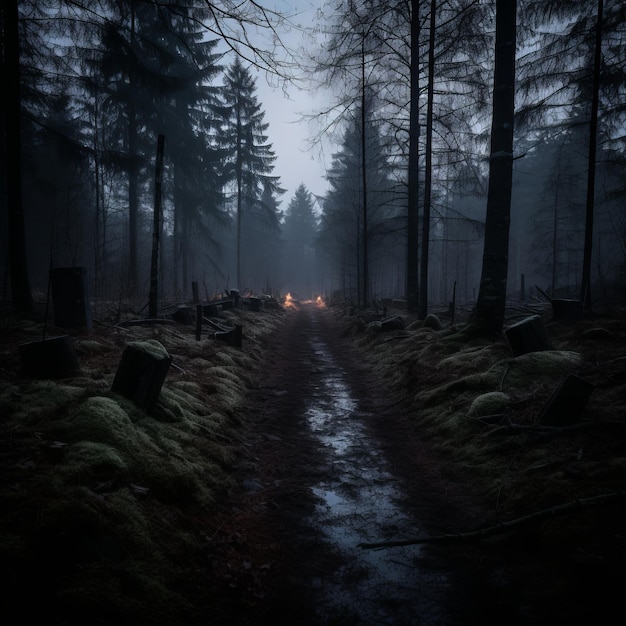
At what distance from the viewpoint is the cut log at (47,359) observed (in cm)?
511

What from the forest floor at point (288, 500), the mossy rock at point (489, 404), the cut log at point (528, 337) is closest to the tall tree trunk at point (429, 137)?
the cut log at point (528, 337)

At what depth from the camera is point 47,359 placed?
5.18 metres

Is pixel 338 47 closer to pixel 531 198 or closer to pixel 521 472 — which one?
pixel 521 472

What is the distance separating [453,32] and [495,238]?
821 centimetres

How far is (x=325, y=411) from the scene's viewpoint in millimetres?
6844

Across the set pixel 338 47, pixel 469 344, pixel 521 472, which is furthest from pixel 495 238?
pixel 338 47

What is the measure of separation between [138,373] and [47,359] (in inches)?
61.1

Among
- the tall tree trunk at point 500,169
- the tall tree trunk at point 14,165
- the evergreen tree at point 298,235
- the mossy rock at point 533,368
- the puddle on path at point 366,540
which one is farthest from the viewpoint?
the evergreen tree at point 298,235

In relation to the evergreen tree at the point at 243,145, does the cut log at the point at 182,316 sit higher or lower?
lower

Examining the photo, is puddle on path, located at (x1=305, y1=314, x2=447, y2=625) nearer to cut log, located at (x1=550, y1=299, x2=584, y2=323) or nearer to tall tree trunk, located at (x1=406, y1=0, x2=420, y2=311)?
cut log, located at (x1=550, y1=299, x2=584, y2=323)

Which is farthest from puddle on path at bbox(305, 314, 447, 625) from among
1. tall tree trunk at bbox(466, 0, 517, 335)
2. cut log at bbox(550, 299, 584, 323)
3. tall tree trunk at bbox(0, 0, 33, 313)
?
tall tree trunk at bbox(0, 0, 33, 313)

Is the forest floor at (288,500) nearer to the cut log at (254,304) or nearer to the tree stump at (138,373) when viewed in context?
the tree stump at (138,373)

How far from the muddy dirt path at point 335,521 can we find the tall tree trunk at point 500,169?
3527 mm

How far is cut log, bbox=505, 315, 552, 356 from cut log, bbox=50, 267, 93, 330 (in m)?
8.80
